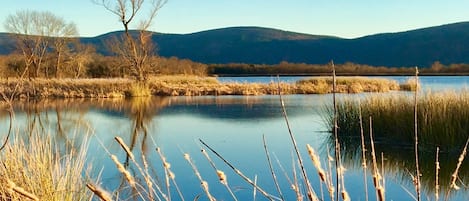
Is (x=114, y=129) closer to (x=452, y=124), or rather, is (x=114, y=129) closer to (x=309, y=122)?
(x=309, y=122)

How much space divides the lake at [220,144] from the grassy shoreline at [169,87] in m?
5.34

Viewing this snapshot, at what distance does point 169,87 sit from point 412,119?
14.8 m

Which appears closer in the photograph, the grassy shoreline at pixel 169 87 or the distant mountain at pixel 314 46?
the grassy shoreline at pixel 169 87

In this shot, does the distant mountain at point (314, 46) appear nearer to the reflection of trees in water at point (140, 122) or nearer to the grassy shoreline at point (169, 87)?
the grassy shoreline at point (169, 87)

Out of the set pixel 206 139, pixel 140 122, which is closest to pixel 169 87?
pixel 140 122

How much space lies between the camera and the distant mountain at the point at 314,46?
7644 cm

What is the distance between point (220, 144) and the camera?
750 cm

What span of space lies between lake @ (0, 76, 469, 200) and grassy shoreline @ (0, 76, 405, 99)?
5337mm

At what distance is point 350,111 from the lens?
8836mm

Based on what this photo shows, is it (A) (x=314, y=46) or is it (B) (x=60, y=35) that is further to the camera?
(A) (x=314, y=46)

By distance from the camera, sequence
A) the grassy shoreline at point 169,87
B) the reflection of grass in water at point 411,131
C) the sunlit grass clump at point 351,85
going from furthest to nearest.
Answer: the sunlit grass clump at point 351,85 < the grassy shoreline at point 169,87 < the reflection of grass in water at point 411,131

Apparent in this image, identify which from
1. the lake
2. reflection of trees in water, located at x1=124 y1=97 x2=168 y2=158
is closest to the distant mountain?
reflection of trees in water, located at x1=124 y1=97 x2=168 y2=158

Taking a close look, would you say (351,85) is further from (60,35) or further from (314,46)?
(314,46)

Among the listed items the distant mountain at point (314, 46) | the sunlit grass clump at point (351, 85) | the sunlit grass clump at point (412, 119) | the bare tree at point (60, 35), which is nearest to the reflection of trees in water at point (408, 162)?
the sunlit grass clump at point (412, 119)
